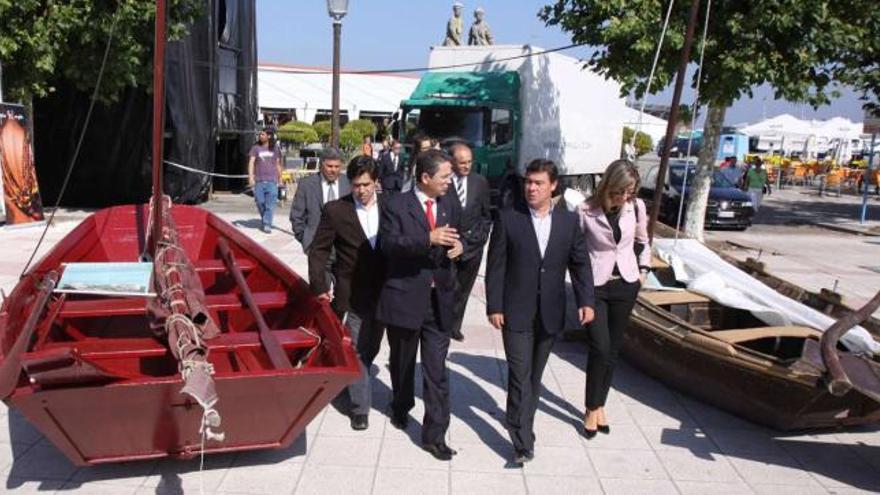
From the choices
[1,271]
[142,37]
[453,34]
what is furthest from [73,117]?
[453,34]

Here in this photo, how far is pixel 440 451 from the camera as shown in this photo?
423cm

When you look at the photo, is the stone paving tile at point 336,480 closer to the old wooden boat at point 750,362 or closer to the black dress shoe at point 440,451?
the black dress shoe at point 440,451

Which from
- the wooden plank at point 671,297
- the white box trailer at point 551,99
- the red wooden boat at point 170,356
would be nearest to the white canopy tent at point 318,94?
the white box trailer at point 551,99

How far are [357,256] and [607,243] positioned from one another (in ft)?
4.97

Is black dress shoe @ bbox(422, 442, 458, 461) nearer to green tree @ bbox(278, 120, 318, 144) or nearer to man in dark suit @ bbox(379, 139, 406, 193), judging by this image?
man in dark suit @ bbox(379, 139, 406, 193)

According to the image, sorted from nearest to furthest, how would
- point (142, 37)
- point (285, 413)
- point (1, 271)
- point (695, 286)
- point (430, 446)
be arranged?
1. point (285, 413)
2. point (430, 446)
3. point (695, 286)
4. point (1, 271)
5. point (142, 37)

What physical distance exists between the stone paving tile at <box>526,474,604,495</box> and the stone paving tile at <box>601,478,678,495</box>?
56mm

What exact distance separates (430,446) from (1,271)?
21.6ft

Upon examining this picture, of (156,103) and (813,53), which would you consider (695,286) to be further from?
(813,53)

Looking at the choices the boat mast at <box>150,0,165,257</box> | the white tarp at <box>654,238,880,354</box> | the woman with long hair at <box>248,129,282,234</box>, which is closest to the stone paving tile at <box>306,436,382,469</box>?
the boat mast at <box>150,0,165,257</box>

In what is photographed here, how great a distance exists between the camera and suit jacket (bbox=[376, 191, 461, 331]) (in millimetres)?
3905

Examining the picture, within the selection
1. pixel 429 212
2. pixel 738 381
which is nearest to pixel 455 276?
pixel 429 212

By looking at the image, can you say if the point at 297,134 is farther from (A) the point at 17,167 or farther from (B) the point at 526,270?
(B) the point at 526,270

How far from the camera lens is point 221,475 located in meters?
3.92
